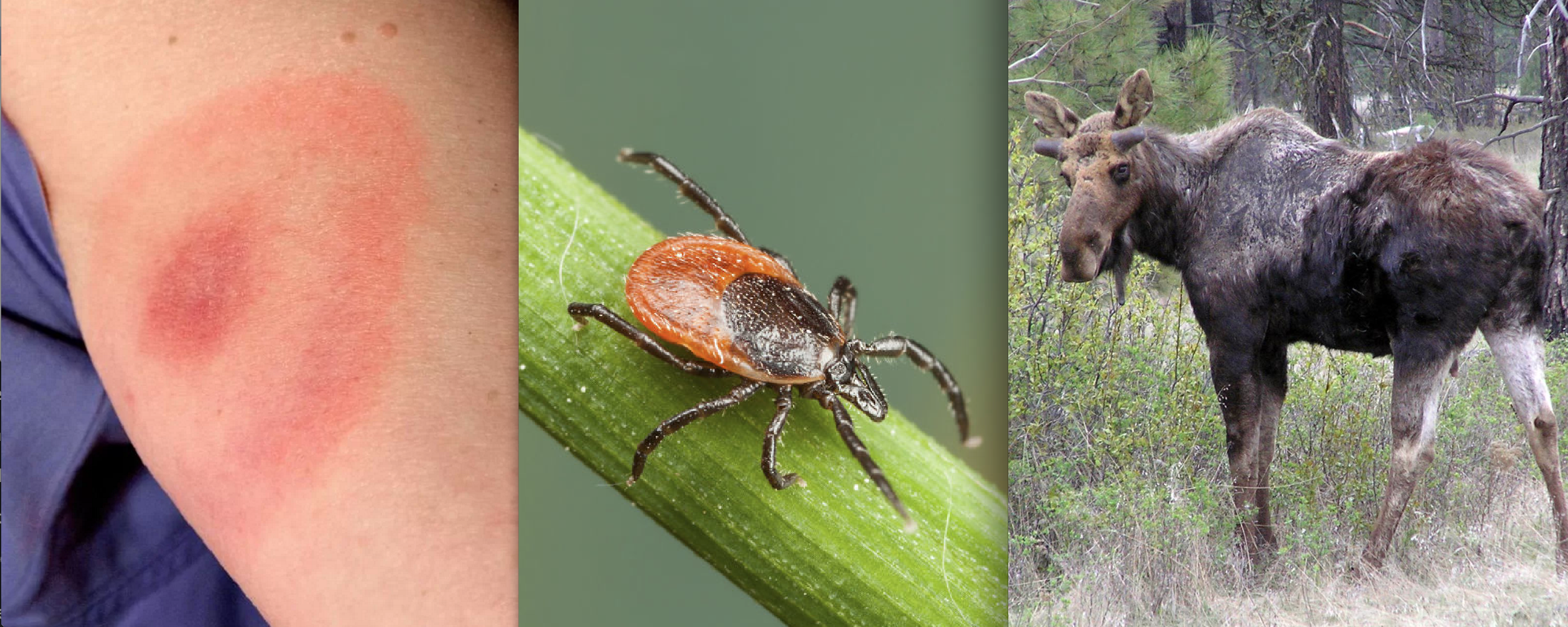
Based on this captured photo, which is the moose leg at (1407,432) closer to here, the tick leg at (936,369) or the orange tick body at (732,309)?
the tick leg at (936,369)

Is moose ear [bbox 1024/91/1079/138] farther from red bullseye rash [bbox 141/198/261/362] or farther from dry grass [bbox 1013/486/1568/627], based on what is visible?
red bullseye rash [bbox 141/198/261/362]

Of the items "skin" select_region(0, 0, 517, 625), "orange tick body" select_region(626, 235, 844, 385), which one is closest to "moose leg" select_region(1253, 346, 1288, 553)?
"orange tick body" select_region(626, 235, 844, 385)

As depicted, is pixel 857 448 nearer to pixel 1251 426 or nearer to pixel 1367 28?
pixel 1251 426

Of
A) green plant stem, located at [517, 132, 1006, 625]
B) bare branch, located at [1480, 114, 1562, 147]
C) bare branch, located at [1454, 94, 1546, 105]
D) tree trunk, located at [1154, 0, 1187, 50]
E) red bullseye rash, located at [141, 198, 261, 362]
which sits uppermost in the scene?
tree trunk, located at [1154, 0, 1187, 50]

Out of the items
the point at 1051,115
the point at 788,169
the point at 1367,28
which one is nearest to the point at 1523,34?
the point at 1367,28

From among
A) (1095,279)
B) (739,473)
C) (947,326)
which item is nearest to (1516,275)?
(1095,279)

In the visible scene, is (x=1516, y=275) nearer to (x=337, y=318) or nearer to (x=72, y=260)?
(x=337, y=318)
